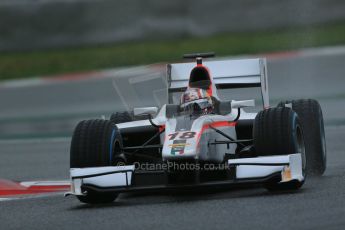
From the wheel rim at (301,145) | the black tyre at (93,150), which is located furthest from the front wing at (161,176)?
the wheel rim at (301,145)

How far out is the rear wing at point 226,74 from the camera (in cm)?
1092

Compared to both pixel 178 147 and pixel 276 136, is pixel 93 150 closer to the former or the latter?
pixel 178 147

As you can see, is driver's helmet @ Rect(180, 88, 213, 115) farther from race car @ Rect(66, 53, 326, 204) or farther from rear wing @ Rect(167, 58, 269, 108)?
rear wing @ Rect(167, 58, 269, 108)

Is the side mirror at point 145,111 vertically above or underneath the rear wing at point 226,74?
underneath

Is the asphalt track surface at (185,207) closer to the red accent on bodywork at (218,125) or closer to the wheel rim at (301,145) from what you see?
the wheel rim at (301,145)

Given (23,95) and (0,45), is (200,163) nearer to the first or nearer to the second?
(23,95)

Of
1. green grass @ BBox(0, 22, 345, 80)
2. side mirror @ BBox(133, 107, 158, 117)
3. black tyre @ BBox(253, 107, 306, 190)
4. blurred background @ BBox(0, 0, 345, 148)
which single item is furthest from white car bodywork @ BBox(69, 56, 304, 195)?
green grass @ BBox(0, 22, 345, 80)

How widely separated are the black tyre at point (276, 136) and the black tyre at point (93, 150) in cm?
127

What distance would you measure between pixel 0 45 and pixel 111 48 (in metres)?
2.35

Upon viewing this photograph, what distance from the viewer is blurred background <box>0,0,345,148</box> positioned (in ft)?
66.7

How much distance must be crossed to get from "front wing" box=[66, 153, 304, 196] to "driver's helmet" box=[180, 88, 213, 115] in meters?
0.91

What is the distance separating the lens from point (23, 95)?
767 inches

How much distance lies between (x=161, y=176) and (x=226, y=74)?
2.34 m

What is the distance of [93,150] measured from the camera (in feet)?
30.1
